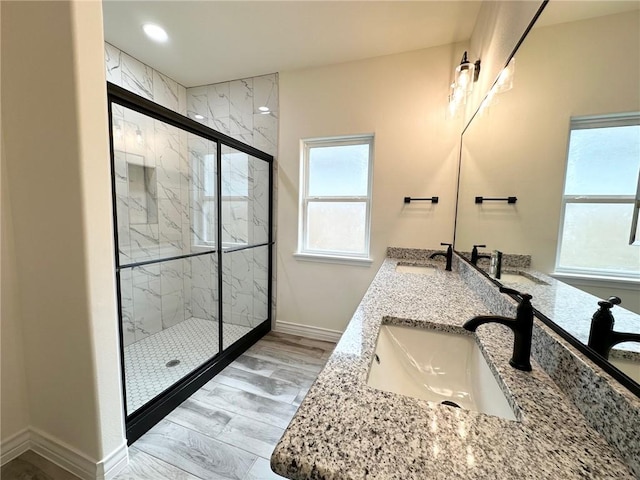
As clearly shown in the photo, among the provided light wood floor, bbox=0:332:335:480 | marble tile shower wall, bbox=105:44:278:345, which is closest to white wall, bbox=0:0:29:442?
light wood floor, bbox=0:332:335:480

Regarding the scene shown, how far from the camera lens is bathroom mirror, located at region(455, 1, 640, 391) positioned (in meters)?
0.55

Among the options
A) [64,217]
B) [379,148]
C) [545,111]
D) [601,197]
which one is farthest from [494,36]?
[64,217]

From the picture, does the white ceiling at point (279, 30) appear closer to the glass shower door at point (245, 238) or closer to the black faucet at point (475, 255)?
the glass shower door at point (245, 238)

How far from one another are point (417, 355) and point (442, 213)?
64.4 inches

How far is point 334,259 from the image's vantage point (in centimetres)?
262

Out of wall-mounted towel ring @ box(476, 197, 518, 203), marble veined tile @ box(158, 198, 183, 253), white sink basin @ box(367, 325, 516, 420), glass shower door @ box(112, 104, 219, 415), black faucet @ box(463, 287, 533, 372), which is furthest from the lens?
marble veined tile @ box(158, 198, 183, 253)

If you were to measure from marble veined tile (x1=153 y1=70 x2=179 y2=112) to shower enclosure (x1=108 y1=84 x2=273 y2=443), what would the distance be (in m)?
0.27

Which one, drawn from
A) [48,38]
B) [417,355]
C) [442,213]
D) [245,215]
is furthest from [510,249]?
[245,215]

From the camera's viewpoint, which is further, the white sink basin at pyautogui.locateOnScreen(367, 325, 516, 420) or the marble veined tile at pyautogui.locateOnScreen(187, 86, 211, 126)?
the marble veined tile at pyautogui.locateOnScreen(187, 86, 211, 126)

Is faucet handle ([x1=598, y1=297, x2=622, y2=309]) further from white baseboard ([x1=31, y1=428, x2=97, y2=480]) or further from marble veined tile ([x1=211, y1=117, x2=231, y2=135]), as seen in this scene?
marble veined tile ([x1=211, y1=117, x2=231, y2=135])

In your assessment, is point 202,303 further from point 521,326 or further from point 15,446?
point 521,326

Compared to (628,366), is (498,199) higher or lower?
higher

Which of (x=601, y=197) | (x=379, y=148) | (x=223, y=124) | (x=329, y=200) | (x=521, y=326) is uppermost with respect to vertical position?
(x=223, y=124)

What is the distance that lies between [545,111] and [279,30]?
6.57 feet
